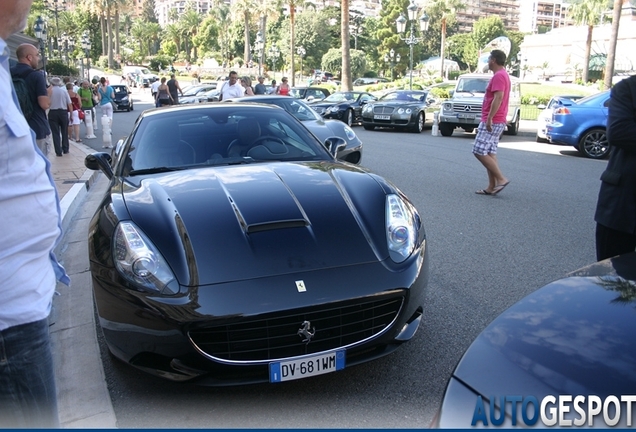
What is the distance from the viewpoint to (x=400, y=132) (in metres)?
19.3

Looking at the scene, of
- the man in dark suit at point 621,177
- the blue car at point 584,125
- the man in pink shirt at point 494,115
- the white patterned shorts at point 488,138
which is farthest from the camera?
the blue car at point 584,125

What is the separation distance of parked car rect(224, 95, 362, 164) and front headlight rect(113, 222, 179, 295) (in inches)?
181

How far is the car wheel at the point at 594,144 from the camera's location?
12.4 meters

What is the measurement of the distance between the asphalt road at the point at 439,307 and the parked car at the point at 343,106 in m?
11.5

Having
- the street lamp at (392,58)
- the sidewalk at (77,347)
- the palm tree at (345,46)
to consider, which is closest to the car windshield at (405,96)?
the palm tree at (345,46)

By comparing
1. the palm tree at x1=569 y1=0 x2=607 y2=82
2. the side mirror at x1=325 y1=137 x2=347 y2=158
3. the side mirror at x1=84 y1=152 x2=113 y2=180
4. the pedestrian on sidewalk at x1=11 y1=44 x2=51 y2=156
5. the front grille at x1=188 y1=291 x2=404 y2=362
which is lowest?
the front grille at x1=188 y1=291 x2=404 y2=362

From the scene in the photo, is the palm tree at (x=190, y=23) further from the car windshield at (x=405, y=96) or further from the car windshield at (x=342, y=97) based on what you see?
the car windshield at (x=405, y=96)

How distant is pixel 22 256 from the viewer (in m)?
1.59

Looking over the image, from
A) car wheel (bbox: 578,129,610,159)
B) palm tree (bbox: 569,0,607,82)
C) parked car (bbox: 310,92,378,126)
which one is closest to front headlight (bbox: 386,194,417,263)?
car wheel (bbox: 578,129,610,159)

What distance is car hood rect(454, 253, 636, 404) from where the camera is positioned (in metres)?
1.67

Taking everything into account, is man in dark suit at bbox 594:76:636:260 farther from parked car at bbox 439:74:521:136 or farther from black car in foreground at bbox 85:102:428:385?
parked car at bbox 439:74:521:136

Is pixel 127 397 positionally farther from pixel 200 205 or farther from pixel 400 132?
pixel 400 132

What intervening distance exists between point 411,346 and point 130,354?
5.29ft

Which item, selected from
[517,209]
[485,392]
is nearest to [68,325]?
[485,392]
